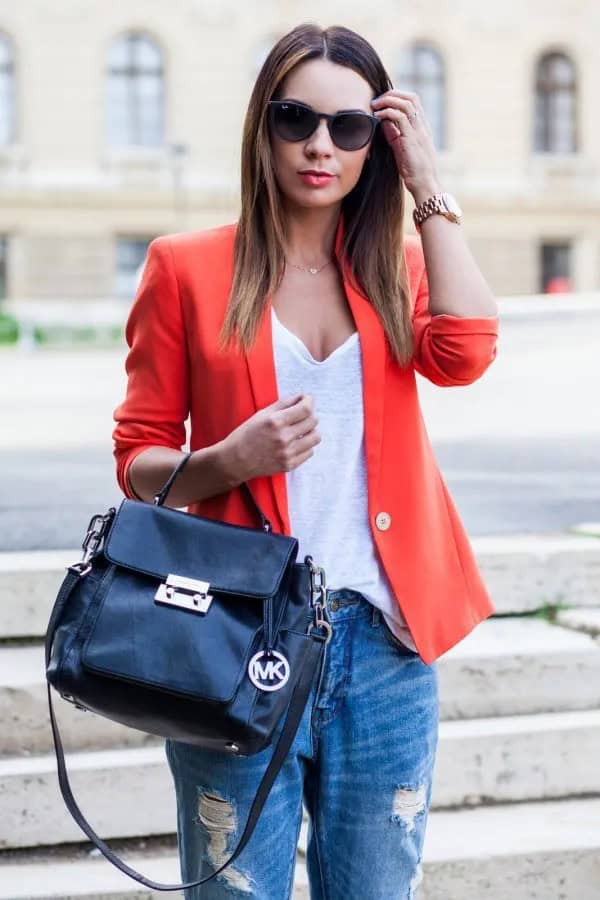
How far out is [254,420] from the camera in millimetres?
1932

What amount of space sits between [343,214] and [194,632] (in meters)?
0.79

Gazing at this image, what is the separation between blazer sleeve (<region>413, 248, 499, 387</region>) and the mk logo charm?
1.83ft

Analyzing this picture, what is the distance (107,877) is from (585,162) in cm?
3030

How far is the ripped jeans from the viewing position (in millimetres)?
2045

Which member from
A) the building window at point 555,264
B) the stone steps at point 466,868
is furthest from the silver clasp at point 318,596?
the building window at point 555,264

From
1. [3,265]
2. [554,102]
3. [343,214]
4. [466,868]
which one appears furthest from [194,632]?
[554,102]

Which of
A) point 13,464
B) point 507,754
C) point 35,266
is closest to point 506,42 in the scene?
point 35,266

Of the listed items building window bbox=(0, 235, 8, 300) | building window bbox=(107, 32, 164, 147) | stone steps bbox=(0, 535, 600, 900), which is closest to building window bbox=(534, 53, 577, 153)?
building window bbox=(107, 32, 164, 147)

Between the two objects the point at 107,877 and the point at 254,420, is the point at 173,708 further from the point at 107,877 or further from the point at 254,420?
the point at 107,877

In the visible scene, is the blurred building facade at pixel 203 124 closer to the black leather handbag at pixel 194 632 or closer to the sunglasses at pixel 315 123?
the sunglasses at pixel 315 123

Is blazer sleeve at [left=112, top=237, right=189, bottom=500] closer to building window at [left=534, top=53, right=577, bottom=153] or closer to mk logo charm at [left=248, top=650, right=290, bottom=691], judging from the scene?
mk logo charm at [left=248, top=650, right=290, bottom=691]

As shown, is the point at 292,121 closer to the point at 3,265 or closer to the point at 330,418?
the point at 330,418

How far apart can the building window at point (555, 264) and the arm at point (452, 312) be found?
1169 inches

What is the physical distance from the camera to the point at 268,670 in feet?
6.21
